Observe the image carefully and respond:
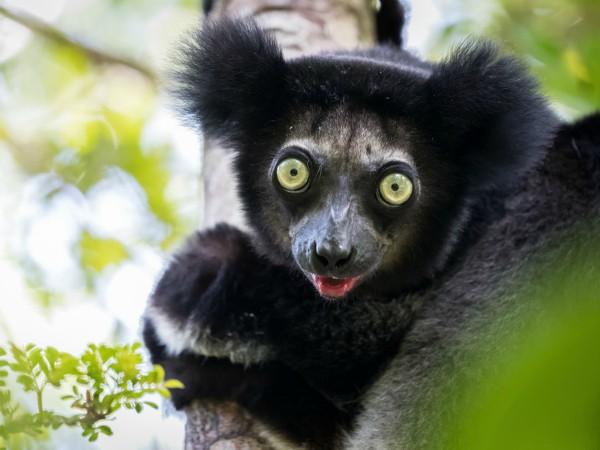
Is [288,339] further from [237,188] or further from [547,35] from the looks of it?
[547,35]

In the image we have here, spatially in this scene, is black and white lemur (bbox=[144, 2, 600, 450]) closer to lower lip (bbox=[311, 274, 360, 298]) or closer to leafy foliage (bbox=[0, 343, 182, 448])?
lower lip (bbox=[311, 274, 360, 298])

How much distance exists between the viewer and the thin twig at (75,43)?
18.0 feet

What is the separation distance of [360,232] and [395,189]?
0.84 feet

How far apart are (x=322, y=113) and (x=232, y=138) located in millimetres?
454

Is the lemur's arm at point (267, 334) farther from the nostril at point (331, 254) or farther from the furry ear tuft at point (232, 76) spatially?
the furry ear tuft at point (232, 76)

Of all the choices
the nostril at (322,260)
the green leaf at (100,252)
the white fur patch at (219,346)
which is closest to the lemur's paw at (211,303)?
the white fur patch at (219,346)

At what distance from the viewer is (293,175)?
9.45ft

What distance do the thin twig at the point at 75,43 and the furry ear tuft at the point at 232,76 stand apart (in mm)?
2732

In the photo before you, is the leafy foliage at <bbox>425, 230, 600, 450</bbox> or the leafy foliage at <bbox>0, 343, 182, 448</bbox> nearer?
the leafy foliage at <bbox>425, 230, 600, 450</bbox>

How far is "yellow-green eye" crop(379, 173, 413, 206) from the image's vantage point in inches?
111

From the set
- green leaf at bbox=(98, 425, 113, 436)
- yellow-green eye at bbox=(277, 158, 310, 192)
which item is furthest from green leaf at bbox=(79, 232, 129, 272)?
green leaf at bbox=(98, 425, 113, 436)

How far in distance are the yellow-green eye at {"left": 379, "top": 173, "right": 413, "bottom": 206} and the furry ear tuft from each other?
607mm

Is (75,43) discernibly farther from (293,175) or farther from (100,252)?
(293,175)

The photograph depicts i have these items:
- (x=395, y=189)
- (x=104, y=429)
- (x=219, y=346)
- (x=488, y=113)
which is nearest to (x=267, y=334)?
(x=219, y=346)
